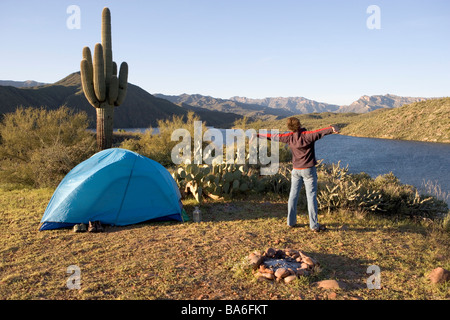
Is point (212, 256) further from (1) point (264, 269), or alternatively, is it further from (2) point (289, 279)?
(2) point (289, 279)

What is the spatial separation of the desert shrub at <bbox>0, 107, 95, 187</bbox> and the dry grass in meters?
3.67

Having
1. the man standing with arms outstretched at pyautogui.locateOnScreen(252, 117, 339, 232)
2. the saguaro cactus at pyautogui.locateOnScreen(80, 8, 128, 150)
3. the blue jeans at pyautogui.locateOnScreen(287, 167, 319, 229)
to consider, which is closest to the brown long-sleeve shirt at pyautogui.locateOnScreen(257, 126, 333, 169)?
the man standing with arms outstretched at pyautogui.locateOnScreen(252, 117, 339, 232)

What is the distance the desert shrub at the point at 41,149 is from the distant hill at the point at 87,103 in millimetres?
69608

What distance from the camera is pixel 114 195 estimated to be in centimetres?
678

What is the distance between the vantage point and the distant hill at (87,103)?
88.3 metres

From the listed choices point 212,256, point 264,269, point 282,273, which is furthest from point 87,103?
point 282,273

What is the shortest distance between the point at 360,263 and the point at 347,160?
17.9 metres

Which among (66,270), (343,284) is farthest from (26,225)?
(343,284)

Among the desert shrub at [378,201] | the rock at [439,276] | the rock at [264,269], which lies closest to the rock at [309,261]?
the rock at [264,269]

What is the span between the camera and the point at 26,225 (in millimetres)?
6887

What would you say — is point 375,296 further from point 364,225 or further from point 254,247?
point 364,225

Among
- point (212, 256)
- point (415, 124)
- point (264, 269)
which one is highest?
point (415, 124)

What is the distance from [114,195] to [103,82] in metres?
8.29

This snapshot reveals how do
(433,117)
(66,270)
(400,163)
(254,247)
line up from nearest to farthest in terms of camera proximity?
(66,270), (254,247), (400,163), (433,117)
